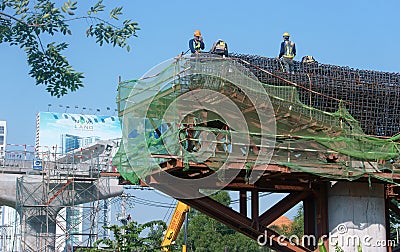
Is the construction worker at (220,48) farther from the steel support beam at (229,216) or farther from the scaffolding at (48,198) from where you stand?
the scaffolding at (48,198)

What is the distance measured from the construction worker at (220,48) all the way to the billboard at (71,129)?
4964 cm

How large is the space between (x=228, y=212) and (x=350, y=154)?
12.1 feet

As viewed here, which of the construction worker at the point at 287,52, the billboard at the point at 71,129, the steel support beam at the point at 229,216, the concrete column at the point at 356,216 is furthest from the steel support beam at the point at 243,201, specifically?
the billboard at the point at 71,129

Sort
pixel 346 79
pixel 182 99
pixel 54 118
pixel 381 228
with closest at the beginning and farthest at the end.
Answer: pixel 182 99, pixel 381 228, pixel 346 79, pixel 54 118

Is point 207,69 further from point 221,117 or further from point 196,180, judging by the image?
point 196,180

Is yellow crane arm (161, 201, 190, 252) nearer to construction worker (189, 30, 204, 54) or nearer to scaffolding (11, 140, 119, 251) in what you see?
scaffolding (11, 140, 119, 251)

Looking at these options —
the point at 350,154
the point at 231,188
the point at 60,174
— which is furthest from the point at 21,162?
the point at 350,154

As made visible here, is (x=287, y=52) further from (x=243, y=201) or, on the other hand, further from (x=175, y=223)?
(x=175, y=223)

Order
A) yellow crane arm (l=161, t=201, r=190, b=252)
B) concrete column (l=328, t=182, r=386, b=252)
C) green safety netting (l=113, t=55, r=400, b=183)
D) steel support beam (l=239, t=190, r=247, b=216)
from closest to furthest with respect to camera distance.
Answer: green safety netting (l=113, t=55, r=400, b=183) < concrete column (l=328, t=182, r=386, b=252) < steel support beam (l=239, t=190, r=247, b=216) < yellow crane arm (l=161, t=201, r=190, b=252)

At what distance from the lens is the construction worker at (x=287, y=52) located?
70.0ft

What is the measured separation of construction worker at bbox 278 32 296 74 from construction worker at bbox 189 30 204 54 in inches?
103

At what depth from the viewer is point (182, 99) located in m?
18.9

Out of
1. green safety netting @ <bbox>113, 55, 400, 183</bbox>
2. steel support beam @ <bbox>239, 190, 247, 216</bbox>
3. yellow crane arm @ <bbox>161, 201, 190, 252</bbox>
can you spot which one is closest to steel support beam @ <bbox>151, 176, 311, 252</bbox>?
steel support beam @ <bbox>239, 190, 247, 216</bbox>

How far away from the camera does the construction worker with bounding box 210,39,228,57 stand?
2034cm
